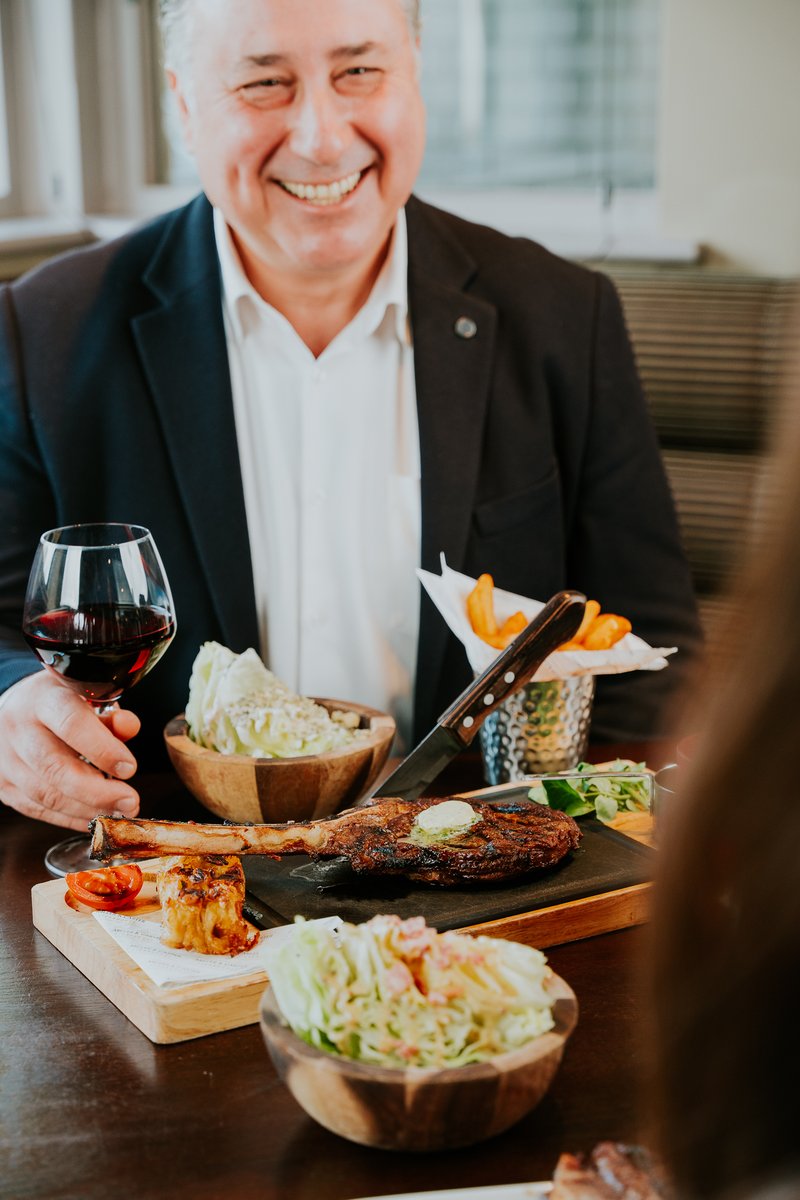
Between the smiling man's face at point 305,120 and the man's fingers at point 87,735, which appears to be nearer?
the man's fingers at point 87,735

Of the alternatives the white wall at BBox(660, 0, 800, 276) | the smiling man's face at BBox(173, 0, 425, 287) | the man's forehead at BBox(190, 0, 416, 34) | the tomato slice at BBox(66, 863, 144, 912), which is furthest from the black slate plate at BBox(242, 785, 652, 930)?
the white wall at BBox(660, 0, 800, 276)

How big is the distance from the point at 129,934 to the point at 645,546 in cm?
122

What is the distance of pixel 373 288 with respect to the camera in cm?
203

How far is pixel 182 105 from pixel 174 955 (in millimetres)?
1318

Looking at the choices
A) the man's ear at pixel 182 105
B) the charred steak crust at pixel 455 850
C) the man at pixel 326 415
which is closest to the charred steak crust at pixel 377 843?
the charred steak crust at pixel 455 850

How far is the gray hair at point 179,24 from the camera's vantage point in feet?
5.91

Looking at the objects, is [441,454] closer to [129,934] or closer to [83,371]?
[83,371]

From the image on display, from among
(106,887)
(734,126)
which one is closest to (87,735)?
(106,887)

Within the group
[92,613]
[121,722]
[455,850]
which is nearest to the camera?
[455,850]

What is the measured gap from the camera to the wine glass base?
1.31 m

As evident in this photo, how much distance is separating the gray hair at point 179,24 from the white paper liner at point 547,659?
82 centimetres

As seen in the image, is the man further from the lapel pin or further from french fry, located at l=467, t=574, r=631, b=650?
french fry, located at l=467, t=574, r=631, b=650

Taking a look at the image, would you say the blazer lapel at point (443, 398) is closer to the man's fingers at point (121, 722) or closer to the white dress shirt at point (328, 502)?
the white dress shirt at point (328, 502)

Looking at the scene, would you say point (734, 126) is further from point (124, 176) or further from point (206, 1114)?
point (206, 1114)
